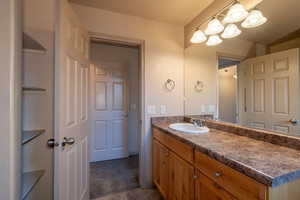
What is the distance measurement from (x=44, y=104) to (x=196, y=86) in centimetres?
191

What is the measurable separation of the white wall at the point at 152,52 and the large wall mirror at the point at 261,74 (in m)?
0.42

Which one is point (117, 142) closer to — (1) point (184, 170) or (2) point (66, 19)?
(1) point (184, 170)

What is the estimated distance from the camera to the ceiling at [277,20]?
1116 millimetres

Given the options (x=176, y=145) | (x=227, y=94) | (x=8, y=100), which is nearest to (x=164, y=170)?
(x=176, y=145)

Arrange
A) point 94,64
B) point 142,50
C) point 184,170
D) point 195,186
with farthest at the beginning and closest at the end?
1. point 94,64
2. point 142,50
3. point 184,170
4. point 195,186

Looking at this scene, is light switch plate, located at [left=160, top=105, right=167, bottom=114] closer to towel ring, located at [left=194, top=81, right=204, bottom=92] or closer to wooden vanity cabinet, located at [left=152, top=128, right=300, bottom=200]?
wooden vanity cabinet, located at [left=152, top=128, right=300, bottom=200]

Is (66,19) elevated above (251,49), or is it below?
above

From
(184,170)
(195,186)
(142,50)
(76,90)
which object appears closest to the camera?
(195,186)

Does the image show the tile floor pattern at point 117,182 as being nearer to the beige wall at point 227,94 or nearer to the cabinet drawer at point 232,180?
the cabinet drawer at point 232,180

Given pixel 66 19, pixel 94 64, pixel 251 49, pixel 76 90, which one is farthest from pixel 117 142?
pixel 251 49

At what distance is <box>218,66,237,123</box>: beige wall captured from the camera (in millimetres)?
1686

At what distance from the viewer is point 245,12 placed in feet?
4.55

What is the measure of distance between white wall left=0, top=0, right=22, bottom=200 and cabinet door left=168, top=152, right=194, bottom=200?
3.73 feet

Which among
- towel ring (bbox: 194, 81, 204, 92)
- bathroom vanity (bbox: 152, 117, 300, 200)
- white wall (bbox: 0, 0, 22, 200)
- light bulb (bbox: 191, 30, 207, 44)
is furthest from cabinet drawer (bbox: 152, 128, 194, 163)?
light bulb (bbox: 191, 30, 207, 44)
